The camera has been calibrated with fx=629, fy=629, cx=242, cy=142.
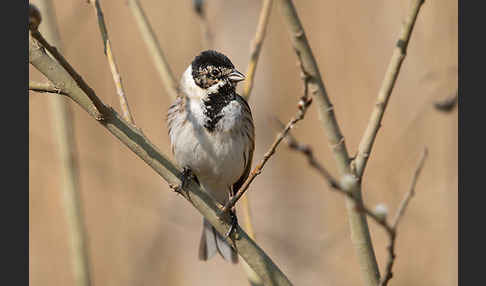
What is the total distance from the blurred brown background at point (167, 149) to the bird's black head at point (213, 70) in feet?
5.23

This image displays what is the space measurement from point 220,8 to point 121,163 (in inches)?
74.7

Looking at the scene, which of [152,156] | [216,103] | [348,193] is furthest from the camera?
[216,103]

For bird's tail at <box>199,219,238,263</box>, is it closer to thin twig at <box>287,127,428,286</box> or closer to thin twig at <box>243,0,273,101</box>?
thin twig at <box>243,0,273,101</box>

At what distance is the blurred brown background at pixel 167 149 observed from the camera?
5102mm

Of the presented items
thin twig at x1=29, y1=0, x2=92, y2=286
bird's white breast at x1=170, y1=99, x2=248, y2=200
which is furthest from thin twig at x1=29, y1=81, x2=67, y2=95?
bird's white breast at x1=170, y1=99, x2=248, y2=200

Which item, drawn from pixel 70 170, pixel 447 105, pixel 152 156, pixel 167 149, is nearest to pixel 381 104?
pixel 447 105

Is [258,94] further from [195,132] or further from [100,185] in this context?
[195,132]

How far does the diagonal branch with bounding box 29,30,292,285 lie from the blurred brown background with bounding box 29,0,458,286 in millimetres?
2369

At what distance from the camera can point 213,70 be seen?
10.4ft

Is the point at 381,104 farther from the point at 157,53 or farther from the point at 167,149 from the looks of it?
the point at 167,149

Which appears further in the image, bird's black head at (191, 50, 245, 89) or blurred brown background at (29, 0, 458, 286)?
blurred brown background at (29, 0, 458, 286)

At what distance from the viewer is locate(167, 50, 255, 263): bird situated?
306 cm

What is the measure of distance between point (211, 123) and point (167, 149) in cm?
294

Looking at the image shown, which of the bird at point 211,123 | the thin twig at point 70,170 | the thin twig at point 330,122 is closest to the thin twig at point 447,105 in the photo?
the thin twig at point 330,122
